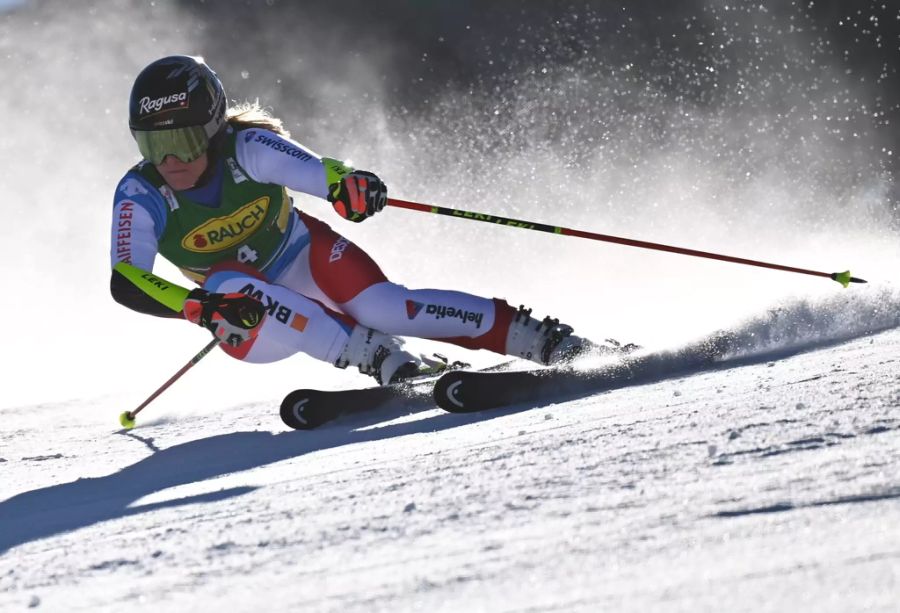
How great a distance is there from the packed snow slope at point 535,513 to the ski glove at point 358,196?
869mm

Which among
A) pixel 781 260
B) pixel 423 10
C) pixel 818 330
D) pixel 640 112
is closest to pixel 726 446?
pixel 818 330

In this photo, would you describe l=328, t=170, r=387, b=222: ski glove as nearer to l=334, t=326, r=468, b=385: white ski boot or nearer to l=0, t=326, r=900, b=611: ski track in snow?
l=334, t=326, r=468, b=385: white ski boot

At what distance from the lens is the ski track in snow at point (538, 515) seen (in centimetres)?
186

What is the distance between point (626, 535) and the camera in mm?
2066

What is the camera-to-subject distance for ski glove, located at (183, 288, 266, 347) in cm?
403

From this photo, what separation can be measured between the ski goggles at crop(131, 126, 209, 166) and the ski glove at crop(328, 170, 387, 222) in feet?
1.62

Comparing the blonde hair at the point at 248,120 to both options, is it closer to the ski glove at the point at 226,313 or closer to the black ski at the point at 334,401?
the ski glove at the point at 226,313

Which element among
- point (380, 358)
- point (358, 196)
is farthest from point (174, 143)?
point (380, 358)

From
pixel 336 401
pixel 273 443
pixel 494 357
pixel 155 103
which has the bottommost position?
pixel 273 443

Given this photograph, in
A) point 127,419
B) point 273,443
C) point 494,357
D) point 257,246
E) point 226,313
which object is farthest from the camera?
point 494,357

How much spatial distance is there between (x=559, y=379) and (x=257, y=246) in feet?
4.23

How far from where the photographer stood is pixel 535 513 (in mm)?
2285

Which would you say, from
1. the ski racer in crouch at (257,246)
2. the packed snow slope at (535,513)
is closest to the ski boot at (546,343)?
the ski racer in crouch at (257,246)

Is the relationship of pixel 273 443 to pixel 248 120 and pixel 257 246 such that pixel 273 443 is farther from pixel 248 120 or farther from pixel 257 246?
pixel 248 120
